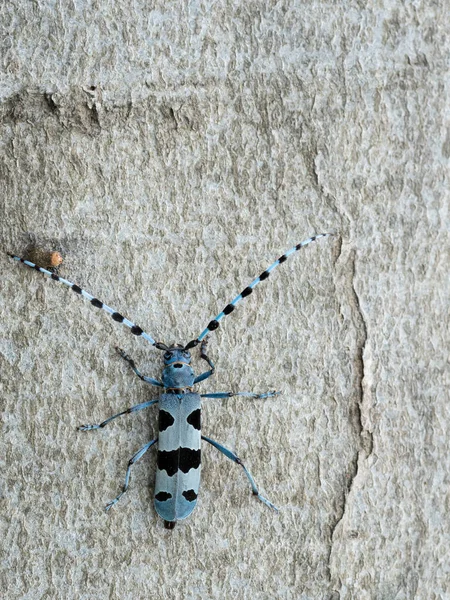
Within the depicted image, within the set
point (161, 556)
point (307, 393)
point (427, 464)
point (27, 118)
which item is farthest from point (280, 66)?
point (161, 556)

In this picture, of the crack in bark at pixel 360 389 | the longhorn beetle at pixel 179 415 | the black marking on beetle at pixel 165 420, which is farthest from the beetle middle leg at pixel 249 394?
the crack in bark at pixel 360 389

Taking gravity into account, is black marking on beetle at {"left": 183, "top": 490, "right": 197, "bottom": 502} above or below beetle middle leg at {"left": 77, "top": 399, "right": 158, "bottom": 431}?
below

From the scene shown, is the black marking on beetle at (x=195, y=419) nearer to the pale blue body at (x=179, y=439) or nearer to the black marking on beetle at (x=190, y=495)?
the pale blue body at (x=179, y=439)

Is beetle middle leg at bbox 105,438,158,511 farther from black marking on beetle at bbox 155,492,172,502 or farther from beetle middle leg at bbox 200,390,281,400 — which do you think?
beetle middle leg at bbox 200,390,281,400

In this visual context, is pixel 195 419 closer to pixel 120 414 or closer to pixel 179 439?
pixel 179 439

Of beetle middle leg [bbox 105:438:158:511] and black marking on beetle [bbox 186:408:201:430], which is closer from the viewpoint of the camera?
beetle middle leg [bbox 105:438:158:511]

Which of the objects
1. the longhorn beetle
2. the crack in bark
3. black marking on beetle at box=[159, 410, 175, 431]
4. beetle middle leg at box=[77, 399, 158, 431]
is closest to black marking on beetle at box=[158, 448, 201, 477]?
the longhorn beetle
